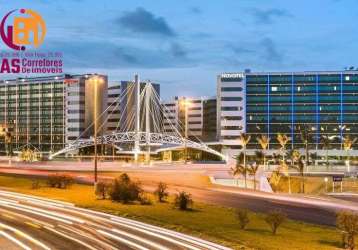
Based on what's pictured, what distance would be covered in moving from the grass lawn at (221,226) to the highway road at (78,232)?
53.0 inches

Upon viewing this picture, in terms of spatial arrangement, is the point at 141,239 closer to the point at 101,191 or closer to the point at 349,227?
the point at 349,227

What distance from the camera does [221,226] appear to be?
96.2ft

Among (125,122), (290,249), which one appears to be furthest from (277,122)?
(290,249)

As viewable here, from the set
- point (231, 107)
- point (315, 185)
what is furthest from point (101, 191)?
point (231, 107)

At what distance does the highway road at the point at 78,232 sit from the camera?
900 inches

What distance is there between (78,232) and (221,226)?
778cm

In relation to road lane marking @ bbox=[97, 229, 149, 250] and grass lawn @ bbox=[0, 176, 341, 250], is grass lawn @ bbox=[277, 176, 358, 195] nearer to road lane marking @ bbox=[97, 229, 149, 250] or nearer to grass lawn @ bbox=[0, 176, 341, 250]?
grass lawn @ bbox=[0, 176, 341, 250]

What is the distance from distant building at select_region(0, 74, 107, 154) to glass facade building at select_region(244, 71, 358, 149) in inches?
2058

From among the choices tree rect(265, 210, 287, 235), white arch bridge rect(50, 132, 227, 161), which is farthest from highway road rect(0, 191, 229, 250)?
white arch bridge rect(50, 132, 227, 161)

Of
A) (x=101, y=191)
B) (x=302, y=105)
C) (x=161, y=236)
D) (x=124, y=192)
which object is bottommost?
(x=161, y=236)

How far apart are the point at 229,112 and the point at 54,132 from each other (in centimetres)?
5938

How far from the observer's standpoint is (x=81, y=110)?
180 metres

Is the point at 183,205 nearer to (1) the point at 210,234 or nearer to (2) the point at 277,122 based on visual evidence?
(1) the point at 210,234

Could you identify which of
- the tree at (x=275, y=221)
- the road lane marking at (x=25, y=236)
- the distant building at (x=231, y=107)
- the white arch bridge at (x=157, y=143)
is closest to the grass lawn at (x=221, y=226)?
the tree at (x=275, y=221)
